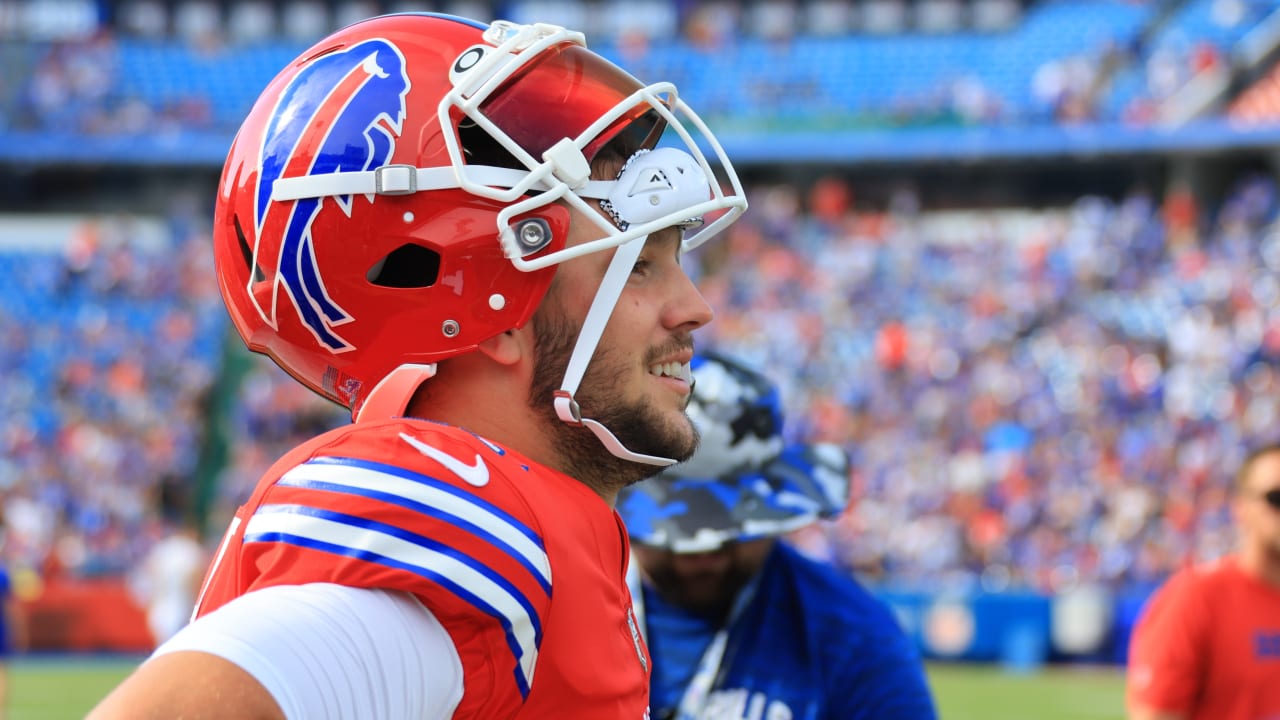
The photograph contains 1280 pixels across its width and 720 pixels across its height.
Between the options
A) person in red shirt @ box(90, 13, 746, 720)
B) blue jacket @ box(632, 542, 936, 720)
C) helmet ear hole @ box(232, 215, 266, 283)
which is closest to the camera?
person in red shirt @ box(90, 13, 746, 720)

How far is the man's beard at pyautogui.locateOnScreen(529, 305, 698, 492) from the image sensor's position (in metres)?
1.58

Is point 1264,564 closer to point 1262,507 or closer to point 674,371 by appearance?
point 1262,507

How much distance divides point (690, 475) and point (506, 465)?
1.52 m

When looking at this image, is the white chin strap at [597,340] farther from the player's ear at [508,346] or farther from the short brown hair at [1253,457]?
the short brown hair at [1253,457]

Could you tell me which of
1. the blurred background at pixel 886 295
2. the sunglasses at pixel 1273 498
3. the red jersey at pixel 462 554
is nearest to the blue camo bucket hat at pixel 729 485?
the red jersey at pixel 462 554

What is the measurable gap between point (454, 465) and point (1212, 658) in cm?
360

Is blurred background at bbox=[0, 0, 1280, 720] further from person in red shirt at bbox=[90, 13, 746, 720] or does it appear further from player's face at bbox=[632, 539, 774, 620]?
person in red shirt at bbox=[90, 13, 746, 720]

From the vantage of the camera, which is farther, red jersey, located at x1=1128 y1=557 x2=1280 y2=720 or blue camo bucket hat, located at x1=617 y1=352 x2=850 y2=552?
red jersey, located at x1=1128 y1=557 x2=1280 y2=720

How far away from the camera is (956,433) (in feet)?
58.0

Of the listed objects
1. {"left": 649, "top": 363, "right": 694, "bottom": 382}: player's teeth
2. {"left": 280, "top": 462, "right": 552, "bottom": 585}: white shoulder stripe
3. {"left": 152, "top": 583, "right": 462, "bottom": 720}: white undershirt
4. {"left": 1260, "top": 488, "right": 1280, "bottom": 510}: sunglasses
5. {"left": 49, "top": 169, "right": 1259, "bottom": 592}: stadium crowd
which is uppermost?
{"left": 649, "top": 363, "right": 694, "bottom": 382}: player's teeth

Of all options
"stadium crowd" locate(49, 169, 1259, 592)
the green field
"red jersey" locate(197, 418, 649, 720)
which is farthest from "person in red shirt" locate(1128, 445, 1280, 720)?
"stadium crowd" locate(49, 169, 1259, 592)

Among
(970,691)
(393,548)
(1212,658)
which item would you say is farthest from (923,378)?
(393,548)

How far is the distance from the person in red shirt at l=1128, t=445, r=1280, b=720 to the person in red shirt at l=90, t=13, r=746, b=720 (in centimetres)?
308

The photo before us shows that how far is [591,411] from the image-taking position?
1.58 metres
